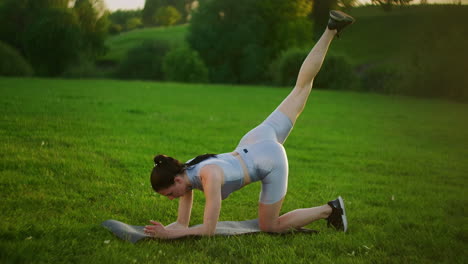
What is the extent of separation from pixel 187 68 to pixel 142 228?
1878 inches

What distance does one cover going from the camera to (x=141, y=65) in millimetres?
62250

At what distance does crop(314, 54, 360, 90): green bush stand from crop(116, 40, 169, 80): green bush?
30.4m

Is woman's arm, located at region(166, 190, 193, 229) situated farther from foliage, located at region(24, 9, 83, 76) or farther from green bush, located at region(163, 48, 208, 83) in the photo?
green bush, located at region(163, 48, 208, 83)

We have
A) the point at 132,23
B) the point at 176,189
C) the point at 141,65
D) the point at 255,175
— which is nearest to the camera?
the point at 176,189

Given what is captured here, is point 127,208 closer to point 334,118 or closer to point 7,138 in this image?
point 7,138

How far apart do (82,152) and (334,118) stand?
11365 mm

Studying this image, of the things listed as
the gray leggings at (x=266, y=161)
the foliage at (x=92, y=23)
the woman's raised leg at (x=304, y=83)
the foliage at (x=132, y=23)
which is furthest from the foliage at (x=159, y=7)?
the gray leggings at (x=266, y=161)

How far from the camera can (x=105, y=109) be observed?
14234mm

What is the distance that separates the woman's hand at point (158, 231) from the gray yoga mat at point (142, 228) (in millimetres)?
87

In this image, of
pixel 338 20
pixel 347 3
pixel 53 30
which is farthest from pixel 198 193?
pixel 53 30

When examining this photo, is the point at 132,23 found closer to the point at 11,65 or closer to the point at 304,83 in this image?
the point at 11,65

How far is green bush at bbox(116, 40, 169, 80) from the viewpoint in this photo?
6169 centimetres

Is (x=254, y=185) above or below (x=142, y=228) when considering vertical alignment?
below

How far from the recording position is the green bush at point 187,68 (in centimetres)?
5156
